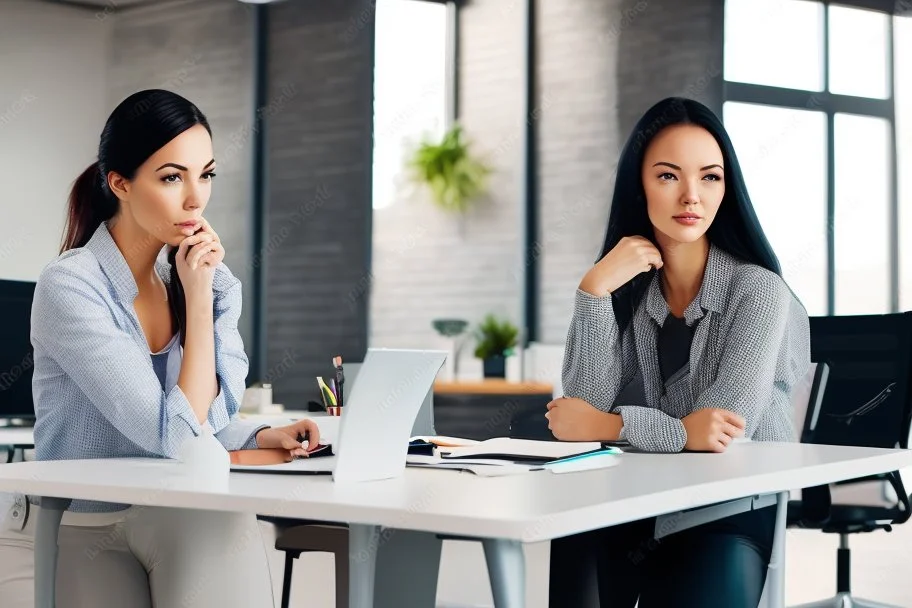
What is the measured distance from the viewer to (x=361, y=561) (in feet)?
4.37

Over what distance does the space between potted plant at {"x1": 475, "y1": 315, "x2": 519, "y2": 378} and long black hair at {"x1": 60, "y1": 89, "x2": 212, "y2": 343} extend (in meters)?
4.65

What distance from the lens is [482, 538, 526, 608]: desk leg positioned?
3.98 feet

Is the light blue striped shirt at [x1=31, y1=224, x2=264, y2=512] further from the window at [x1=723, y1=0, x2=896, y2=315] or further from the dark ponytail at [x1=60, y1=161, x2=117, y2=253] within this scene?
the window at [x1=723, y1=0, x2=896, y2=315]

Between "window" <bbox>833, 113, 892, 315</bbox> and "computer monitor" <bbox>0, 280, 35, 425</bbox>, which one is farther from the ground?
"window" <bbox>833, 113, 892, 315</bbox>

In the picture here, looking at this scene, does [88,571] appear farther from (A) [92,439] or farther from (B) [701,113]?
(B) [701,113]

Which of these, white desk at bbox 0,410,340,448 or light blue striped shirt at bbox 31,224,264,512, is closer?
light blue striped shirt at bbox 31,224,264,512

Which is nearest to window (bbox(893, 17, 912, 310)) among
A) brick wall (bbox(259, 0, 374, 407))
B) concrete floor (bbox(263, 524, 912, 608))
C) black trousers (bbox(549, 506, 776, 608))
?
concrete floor (bbox(263, 524, 912, 608))

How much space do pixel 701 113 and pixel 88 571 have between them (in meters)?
1.41

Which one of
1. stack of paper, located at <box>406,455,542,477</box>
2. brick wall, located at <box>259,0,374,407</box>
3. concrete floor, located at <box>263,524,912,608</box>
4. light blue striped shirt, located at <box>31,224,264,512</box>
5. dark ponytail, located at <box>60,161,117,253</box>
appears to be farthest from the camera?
brick wall, located at <box>259,0,374,407</box>

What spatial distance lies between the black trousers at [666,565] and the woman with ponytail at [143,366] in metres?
0.55

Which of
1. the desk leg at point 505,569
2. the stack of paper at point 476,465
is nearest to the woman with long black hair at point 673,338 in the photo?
the stack of paper at point 476,465

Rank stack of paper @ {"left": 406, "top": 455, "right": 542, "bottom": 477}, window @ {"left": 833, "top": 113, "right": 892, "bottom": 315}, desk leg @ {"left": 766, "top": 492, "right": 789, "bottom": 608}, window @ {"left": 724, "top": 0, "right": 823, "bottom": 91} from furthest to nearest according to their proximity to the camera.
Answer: window @ {"left": 833, "top": 113, "right": 892, "bottom": 315} < window @ {"left": 724, "top": 0, "right": 823, "bottom": 91} < desk leg @ {"left": 766, "top": 492, "right": 789, "bottom": 608} < stack of paper @ {"left": 406, "top": 455, "right": 542, "bottom": 477}

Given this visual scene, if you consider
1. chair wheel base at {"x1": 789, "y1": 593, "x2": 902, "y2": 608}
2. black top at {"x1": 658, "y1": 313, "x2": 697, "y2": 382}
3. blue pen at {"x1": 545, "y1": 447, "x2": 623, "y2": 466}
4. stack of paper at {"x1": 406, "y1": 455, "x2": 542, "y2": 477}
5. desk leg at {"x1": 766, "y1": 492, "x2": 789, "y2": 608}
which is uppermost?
black top at {"x1": 658, "y1": 313, "x2": 697, "y2": 382}

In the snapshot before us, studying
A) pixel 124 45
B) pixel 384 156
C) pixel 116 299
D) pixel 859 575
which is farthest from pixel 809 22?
pixel 116 299
